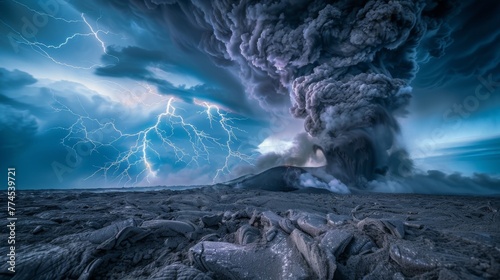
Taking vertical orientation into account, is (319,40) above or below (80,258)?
above

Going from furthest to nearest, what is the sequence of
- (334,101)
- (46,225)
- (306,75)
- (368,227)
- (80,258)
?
(306,75), (334,101), (46,225), (368,227), (80,258)

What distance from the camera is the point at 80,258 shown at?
2.23 metres

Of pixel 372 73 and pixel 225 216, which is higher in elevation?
pixel 372 73

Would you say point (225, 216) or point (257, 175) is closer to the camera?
point (225, 216)

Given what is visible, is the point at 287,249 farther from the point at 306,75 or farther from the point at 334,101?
the point at 306,75

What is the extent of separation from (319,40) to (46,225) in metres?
26.4

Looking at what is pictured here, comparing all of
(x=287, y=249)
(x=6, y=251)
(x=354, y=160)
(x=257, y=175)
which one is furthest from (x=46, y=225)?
(x=354, y=160)

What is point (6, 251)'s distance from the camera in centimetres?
233

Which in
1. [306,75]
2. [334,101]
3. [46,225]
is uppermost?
[306,75]

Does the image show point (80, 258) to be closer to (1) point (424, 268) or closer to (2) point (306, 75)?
(1) point (424, 268)

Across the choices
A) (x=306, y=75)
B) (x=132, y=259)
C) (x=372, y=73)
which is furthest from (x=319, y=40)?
(x=132, y=259)

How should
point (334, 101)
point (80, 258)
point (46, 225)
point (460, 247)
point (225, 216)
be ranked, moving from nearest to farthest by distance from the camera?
point (460, 247) → point (80, 258) → point (46, 225) → point (225, 216) → point (334, 101)

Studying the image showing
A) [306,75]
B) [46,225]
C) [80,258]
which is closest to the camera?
[80,258]

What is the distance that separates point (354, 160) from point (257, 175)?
39.9 feet
